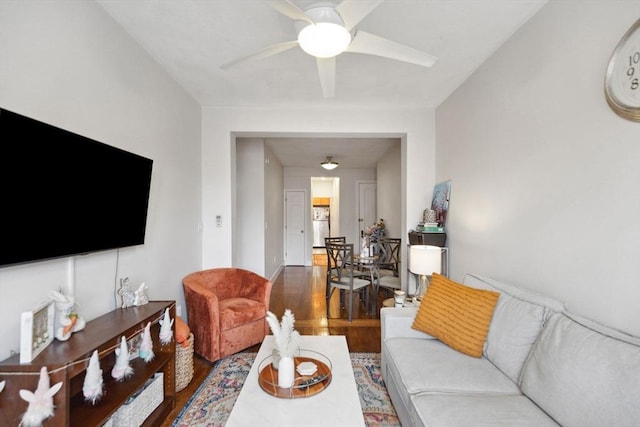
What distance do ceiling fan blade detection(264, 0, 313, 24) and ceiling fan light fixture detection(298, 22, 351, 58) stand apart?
0.07m

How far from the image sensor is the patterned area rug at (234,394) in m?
1.93

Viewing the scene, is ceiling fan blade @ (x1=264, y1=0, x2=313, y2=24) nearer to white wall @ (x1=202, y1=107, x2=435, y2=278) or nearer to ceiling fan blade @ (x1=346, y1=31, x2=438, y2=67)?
ceiling fan blade @ (x1=346, y1=31, x2=438, y2=67)

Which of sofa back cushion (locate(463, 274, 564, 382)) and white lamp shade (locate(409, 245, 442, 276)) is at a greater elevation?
white lamp shade (locate(409, 245, 442, 276))

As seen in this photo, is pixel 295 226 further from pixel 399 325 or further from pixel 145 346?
pixel 145 346

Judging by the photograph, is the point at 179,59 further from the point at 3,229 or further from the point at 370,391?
the point at 370,391

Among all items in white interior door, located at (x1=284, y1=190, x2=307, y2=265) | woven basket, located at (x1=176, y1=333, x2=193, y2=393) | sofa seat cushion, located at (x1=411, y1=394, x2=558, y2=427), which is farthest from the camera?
white interior door, located at (x1=284, y1=190, x2=307, y2=265)

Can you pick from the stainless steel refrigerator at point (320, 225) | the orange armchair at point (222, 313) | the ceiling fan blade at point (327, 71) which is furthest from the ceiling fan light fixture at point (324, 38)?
the stainless steel refrigerator at point (320, 225)

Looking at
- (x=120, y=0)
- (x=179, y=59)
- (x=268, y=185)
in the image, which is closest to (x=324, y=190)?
(x=268, y=185)

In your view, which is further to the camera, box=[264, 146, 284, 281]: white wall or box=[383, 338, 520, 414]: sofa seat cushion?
box=[264, 146, 284, 281]: white wall

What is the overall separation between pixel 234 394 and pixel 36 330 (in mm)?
1369

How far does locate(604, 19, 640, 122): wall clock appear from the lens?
4.17ft

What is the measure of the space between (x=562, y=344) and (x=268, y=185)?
481 centimetres

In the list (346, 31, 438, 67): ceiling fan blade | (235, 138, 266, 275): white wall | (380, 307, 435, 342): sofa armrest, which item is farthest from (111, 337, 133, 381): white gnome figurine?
(235, 138, 266, 275): white wall

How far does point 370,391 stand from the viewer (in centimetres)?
222
